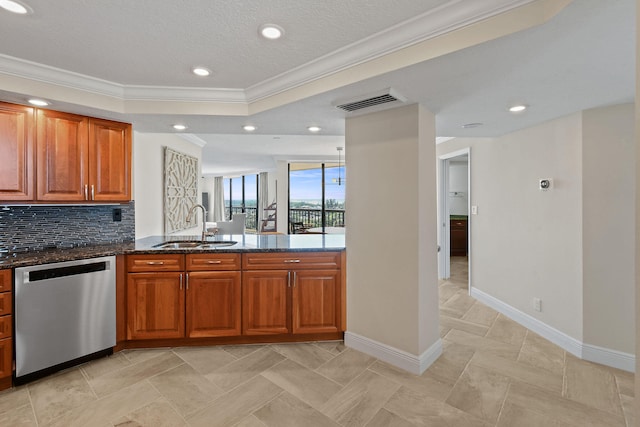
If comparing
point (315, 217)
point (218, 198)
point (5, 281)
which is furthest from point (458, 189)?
point (218, 198)

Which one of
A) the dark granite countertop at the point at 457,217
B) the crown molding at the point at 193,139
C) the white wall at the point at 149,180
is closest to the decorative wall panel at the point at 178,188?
the white wall at the point at 149,180

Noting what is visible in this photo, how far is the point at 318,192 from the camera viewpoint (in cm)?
796

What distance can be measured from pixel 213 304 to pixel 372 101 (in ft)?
7.36

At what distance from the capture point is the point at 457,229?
702cm

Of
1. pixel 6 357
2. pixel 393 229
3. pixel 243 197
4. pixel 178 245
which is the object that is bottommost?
pixel 6 357

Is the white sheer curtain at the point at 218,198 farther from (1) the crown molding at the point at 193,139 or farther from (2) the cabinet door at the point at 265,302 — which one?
(2) the cabinet door at the point at 265,302

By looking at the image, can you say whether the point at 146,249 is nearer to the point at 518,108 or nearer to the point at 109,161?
the point at 109,161

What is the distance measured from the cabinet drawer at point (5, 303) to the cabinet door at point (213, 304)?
3.82 ft

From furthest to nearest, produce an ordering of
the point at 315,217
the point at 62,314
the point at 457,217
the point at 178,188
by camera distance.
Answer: the point at 315,217, the point at 457,217, the point at 178,188, the point at 62,314

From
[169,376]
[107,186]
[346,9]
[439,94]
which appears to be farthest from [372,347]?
[107,186]

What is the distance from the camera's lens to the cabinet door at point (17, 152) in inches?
91.5

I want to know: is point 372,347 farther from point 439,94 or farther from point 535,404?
point 439,94

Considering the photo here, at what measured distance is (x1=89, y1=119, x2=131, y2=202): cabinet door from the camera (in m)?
2.77

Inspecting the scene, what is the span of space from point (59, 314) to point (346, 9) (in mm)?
2932
